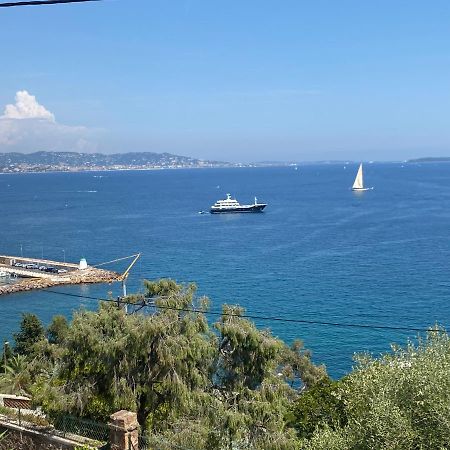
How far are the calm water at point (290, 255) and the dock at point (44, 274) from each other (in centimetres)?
170

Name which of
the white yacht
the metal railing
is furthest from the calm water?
the metal railing

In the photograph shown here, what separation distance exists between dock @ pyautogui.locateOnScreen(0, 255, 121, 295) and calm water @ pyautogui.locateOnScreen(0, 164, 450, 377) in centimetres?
170

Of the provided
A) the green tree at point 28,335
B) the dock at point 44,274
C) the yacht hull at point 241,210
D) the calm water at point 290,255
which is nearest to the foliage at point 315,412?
the calm water at point 290,255

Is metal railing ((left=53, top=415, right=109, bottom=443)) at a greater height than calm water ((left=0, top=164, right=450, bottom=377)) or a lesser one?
greater

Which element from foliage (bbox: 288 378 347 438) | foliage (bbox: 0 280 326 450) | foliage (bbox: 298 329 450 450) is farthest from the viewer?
foliage (bbox: 288 378 347 438)

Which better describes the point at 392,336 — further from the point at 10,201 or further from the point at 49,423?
the point at 10,201

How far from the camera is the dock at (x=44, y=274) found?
50188mm

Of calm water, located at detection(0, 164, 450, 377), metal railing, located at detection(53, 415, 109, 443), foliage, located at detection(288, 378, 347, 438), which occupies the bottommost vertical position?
calm water, located at detection(0, 164, 450, 377)

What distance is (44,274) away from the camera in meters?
53.6

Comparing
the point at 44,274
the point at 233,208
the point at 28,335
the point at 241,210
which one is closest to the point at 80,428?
the point at 28,335

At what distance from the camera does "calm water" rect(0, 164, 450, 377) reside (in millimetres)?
37156

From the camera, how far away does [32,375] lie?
17.4m

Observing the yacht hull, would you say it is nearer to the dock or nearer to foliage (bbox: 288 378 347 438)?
the dock

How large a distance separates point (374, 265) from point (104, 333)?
139ft
